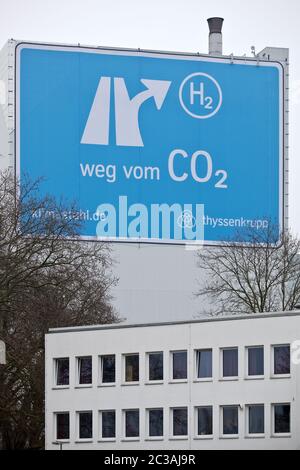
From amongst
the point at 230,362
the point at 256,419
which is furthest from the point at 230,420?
the point at 230,362

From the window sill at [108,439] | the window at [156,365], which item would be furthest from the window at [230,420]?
the window sill at [108,439]

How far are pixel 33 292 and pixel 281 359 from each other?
1414 centimetres

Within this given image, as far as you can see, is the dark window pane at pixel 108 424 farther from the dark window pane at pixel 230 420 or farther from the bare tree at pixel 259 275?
the bare tree at pixel 259 275

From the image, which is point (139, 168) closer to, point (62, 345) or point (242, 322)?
point (62, 345)

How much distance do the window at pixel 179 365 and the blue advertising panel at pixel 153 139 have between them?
2996cm

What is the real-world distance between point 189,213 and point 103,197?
4.94 metres

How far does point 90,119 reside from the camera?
87.4 metres

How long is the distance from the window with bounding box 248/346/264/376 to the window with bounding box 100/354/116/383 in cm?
618

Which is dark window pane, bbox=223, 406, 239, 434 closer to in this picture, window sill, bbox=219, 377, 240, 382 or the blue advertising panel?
window sill, bbox=219, 377, 240, 382

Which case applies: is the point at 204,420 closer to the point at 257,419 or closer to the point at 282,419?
the point at 257,419

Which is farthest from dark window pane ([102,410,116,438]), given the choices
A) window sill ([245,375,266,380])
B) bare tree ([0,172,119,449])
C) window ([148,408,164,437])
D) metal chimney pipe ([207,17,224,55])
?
metal chimney pipe ([207,17,224,55])
